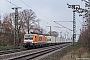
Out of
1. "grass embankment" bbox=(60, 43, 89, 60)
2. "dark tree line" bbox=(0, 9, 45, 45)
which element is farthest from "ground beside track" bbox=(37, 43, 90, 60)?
"dark tree line" bbox=(0, 9, 45, 45)

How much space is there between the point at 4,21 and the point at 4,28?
6.36 metres

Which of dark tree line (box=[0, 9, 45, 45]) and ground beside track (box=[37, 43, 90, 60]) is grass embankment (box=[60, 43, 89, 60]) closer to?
ground beside track (box=[37, 43, 90, 60])

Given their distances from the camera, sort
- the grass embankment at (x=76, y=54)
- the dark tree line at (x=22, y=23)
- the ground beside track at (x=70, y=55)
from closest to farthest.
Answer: the grass embankment at (x=76, y=54) < the ground beside track at (x=70, y=55) < the dark tree line at (x=22, y=23)

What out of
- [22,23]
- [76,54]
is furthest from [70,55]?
[22,23]

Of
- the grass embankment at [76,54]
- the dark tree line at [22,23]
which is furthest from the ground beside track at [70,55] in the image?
the dark tree line at [22,23]

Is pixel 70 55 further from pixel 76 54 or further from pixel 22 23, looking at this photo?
pixel 22 23

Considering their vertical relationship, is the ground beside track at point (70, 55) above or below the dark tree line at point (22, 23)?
below

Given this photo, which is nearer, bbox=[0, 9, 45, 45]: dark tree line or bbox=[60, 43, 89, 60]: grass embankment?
bbox=[60, 43, 89, 60]: grass embankment

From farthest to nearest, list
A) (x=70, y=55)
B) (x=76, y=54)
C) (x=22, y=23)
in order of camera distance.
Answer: (x=22, y=23) < (x=76, y=54) < (x=70, y=55)

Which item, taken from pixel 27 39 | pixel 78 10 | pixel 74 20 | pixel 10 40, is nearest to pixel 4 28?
pixel 10 40

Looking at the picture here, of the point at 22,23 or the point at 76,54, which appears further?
the point at 22,23

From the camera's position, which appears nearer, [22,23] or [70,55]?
[70,55]

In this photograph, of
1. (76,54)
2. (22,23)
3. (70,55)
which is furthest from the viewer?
(22,23)

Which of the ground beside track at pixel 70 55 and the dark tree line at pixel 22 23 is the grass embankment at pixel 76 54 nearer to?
the ground beside track at pixel 70 55
